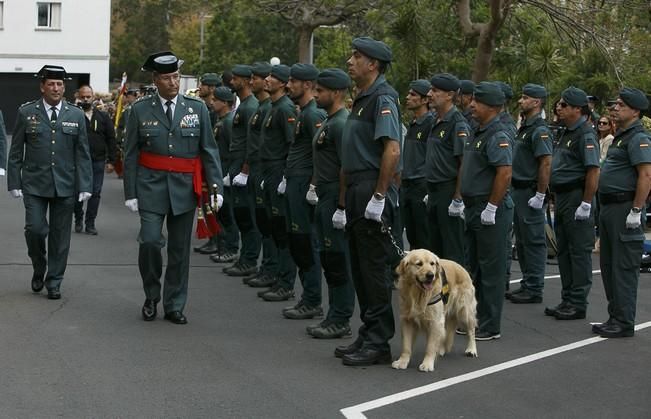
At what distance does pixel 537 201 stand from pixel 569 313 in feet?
4.10

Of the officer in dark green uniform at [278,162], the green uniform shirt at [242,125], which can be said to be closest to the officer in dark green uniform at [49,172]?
the officer in dark green uniform at [278,162]

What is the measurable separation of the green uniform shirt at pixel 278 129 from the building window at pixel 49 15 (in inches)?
1999

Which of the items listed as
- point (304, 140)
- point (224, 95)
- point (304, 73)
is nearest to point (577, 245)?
Result: point (304, 140)

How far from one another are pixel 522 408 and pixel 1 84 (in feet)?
183

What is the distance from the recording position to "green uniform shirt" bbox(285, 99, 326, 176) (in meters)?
10.3

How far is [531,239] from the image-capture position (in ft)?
38.9

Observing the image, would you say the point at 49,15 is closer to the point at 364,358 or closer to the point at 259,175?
the point at 259,175

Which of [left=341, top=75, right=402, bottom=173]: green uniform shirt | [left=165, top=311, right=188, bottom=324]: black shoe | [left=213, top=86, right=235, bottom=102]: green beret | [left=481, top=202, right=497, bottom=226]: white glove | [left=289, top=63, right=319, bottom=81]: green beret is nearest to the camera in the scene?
[left=341, top=75, right=402, bottom=173]: green uniform shirt

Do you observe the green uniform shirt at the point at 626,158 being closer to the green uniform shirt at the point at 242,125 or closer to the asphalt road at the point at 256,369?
the asphalt road at the point at 256,369

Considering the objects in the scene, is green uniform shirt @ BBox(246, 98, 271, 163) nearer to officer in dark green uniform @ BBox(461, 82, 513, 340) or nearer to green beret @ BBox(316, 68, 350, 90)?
green beret @ BBox(316, 68, 350, 90)

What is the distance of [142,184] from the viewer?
32.0 feet

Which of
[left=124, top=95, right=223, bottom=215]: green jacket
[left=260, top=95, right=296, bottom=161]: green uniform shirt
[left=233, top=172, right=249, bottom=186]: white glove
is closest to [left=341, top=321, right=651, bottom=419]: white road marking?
[left=124, top=95, right=223, bottom=215]: green jacket

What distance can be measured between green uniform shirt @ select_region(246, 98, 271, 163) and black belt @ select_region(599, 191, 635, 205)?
12.0ft

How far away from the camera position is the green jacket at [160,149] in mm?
9742
